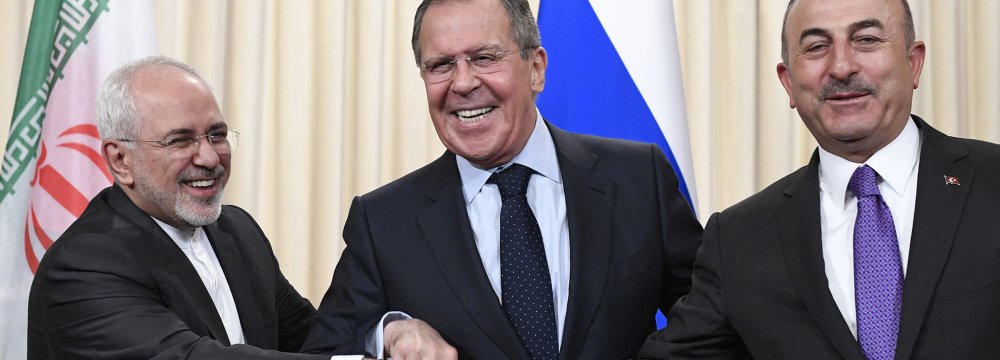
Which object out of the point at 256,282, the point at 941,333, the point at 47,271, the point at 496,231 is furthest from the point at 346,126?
the point at 941,333

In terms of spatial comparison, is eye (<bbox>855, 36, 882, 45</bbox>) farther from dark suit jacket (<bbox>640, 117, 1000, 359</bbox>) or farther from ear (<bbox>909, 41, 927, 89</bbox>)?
dark suit jacket (<bbox>640, 117, 1000, 359</bbox>)

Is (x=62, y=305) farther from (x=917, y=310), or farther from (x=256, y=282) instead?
(x=917, y=310)

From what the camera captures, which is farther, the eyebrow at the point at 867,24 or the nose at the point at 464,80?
the nose at the point at 464,80

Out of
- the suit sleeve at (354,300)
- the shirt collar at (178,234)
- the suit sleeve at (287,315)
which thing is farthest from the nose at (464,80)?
the suit sleeve at (287,315)

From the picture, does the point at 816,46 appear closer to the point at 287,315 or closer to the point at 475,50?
the point at 475,50

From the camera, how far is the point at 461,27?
2148mm

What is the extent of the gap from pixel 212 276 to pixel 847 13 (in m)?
1.62

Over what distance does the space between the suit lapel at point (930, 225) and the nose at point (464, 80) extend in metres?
0.85

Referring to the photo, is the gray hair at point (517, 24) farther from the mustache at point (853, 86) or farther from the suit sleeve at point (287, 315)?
the suit sleeve at point (287, 315)

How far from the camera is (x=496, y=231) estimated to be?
220 cm

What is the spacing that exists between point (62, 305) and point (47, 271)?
0.10 m

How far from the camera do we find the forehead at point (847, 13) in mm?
1857

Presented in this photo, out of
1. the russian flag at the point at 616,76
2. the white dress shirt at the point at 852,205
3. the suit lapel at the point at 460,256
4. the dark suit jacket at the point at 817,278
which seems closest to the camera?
the dark suit jacket at the point at 817,278

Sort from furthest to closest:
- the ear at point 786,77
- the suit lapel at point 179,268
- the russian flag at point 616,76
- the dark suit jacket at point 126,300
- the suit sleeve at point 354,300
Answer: the russian flag at point 616,76 < the suit lapel at point 179,268 < the dark suit jacket at point 126,300 < the suit sleeve at point 354,300 < the ear at point 786,77
